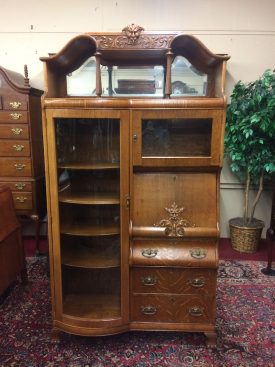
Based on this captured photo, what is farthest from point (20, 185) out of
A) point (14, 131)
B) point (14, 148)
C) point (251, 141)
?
point (251, 141)

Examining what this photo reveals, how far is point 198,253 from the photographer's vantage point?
164 cm

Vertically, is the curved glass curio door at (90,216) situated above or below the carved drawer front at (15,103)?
below

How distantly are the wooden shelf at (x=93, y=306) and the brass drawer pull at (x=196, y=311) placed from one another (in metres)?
0.44

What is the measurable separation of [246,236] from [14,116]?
2.60 m

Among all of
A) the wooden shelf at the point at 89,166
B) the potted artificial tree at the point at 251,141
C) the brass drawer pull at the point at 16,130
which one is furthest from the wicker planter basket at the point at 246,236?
the brass drawer pull at the point at 16,130

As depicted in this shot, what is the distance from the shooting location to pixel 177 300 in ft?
5.58

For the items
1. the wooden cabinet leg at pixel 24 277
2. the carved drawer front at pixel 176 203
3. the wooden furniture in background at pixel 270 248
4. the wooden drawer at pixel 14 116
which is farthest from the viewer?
the wooden drawer at pixel 14 116

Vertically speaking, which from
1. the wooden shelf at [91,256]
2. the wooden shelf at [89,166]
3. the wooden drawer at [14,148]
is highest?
the wooden shelf at [89,166]

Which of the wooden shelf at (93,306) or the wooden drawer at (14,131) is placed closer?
the wooden shelf at (93,306)

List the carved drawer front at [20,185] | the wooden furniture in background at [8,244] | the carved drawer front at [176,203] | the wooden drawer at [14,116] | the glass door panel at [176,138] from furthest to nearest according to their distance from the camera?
the carved drawer front at [20,185] → the wooden drawer at [14,116] → the wooden furniture in background at [8,244] → the carved drawer front at [176,203] → the glass door panel at [176,138]

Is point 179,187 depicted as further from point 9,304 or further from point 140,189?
point 9,304

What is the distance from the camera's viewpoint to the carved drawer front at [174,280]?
1.66 meters

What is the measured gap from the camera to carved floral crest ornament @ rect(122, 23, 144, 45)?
1581 mm

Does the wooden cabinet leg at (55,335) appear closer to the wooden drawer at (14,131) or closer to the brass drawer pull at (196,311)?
the brass drawer pull at (196,311)
